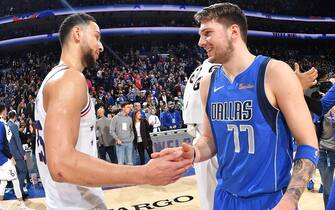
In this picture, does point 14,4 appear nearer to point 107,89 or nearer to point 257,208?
point 107,89

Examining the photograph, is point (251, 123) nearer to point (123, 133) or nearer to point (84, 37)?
point (84, 37)

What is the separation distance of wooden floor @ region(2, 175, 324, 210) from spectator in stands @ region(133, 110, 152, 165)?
190cm

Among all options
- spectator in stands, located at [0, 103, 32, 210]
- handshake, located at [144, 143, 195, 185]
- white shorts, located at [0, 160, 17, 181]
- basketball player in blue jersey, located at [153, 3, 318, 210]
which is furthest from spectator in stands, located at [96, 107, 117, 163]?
handshake, located at [144, 143, 195, 185]

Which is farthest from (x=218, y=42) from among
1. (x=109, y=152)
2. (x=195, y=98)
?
(x=109, y=152)

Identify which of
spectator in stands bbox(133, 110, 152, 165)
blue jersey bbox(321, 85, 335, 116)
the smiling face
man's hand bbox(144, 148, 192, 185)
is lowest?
spectator in stands bbox(133, 110, 152, 165)

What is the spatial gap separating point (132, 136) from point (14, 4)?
18.3 m

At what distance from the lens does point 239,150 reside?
2.38 m

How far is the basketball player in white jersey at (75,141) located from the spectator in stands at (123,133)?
6497 mm

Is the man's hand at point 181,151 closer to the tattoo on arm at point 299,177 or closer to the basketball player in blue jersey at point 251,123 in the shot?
the basketball player in blue jersey at point 251,123

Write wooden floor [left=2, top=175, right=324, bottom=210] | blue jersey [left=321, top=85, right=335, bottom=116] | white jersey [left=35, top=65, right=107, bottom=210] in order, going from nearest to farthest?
white jersey [left=35, top=65, right=107, bottom=210] → blue jersey [left=321, top=85, right=335, bottom=116] → wooden floor [left=2, top=175, right=324, bottom=210]

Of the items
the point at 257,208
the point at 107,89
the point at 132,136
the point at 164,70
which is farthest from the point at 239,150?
the point at 164,70

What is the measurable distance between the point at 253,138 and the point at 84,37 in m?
1.15

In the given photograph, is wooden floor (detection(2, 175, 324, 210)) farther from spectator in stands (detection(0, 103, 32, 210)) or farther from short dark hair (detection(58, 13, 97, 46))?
short dark hair (detection(58, 13, 97, 46))

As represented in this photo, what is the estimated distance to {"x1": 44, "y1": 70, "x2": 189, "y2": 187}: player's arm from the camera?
182 cm
